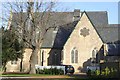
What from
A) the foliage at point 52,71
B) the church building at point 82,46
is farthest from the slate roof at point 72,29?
the foliage at point 52,71

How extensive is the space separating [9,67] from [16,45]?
38.1 ft

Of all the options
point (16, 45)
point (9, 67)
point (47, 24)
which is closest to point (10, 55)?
point (16, 45)

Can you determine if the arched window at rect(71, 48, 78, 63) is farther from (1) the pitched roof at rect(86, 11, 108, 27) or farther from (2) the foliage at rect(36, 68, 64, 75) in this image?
(2) the foliage at rect(36, 68, 64, 75)

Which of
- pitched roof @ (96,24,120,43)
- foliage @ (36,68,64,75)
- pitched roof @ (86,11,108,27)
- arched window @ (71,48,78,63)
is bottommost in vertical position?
foliage @ (36,68,64,75)

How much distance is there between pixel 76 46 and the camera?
6688 cm

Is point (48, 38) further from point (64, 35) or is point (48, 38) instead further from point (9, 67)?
point (9, 67)

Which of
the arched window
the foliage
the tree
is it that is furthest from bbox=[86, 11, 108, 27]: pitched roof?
the foliage

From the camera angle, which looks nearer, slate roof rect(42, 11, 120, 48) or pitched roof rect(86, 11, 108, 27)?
slate roof rect(42, 11, 120, 48)

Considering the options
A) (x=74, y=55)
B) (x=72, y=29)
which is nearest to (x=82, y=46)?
(x=74, y=55)

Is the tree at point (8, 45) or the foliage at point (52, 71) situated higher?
the tree at point (8, 45)

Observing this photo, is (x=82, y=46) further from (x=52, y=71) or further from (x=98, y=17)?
(x=52, y=71)

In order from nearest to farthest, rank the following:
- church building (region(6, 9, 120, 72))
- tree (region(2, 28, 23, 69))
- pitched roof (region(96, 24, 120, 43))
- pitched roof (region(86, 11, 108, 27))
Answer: tree (region(2, 28, 23, 69)), church building (region(6, 9, 120, 72)), pitched roof (region(96, 24, 120, 43)), pitched roof (region(86, 11, 108, 27))

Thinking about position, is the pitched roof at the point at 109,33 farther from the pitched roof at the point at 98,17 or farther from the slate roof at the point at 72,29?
the pitched roof at the point at 98,17

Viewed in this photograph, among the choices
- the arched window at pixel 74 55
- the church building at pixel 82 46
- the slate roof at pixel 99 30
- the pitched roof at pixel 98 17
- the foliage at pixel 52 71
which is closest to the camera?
the foliage at pixel 52 71
